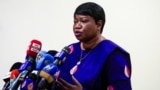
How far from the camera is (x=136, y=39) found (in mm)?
1911

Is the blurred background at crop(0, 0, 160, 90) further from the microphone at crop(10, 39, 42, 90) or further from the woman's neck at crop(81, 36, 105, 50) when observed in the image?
the microphone at crop(10, 39, 42, 90)

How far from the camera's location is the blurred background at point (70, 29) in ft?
6.21

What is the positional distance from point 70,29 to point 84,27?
3.35 feet

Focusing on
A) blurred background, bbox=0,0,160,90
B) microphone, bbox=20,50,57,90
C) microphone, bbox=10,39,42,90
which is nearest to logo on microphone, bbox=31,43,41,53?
microphone, bbox=10,39,42,90

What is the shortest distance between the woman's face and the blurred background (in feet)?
2.98

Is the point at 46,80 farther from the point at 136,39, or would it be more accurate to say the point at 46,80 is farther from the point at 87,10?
the point at 136,39

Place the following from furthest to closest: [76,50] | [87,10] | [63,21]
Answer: [63,21], [76,50], [87,10]

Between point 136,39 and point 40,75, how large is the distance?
122 centimetres

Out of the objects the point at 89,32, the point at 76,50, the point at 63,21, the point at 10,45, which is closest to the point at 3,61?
the point at 10,45

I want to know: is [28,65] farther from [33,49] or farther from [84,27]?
[84,27]

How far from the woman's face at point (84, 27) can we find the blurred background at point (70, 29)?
2.98 ft

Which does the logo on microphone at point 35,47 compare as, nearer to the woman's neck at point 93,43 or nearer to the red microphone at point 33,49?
the red microphone at point 33,49

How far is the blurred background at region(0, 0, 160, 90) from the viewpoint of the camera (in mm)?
1892

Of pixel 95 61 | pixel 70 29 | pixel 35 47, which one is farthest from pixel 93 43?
pixel 70 29
